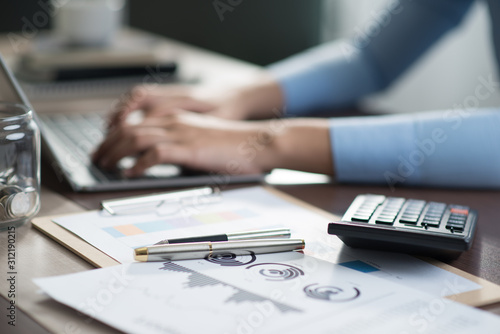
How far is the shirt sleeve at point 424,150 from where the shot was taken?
31.4 inches

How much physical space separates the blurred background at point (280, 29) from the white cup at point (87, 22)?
45.8 inches

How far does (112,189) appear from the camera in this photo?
2.51 feet

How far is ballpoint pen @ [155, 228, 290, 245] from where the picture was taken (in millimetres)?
570

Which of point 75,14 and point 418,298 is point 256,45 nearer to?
point 75,14

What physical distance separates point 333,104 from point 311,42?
66.0 inches

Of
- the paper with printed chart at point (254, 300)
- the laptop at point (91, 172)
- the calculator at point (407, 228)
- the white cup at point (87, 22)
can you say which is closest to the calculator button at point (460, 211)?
the calculator at point (407, 228)

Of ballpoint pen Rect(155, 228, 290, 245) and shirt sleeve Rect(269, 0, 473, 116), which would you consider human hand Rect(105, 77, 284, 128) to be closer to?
shirt sleeve Rect(269, 0, 473, 116)

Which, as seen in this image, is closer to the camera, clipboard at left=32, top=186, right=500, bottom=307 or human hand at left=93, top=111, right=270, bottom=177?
clipboard at left=32, top=186, right=500, bottom=307

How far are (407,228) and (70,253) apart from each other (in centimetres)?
29

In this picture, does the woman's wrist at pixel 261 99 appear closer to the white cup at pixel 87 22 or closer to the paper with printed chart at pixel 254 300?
the white cup at pixel 87 22

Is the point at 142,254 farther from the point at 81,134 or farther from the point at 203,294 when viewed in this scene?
the point at 81,134

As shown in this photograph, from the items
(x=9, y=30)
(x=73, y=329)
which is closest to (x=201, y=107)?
(x=73, y=329)

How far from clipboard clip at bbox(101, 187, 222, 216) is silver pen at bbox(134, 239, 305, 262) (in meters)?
0.13

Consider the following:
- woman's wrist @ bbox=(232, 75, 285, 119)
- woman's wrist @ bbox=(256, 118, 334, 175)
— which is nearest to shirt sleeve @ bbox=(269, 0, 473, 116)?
woman's wrist @ bbox=(232, 75, 285, 119)
